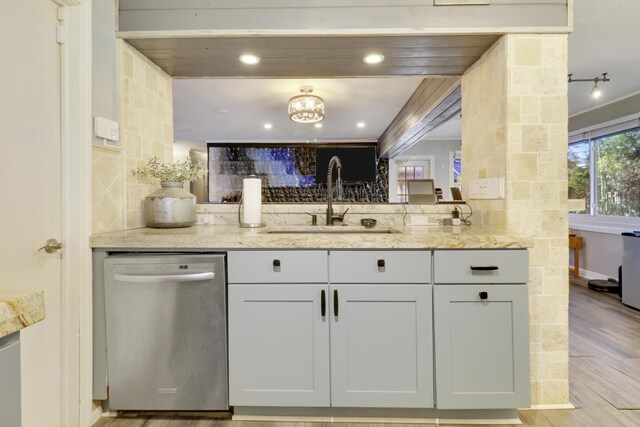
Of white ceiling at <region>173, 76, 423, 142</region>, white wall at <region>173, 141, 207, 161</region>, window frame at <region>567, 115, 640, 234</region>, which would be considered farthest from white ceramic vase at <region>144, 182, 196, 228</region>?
window frame at <region>567, 115, 640, 234</region>

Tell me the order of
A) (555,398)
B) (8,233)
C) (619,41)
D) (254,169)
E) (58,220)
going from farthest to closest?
(254,169), (619,41), (555,398), (58,220), (8,233)

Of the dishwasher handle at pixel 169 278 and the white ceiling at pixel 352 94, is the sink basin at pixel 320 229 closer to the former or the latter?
the dishwasher handle at pixel 169 278

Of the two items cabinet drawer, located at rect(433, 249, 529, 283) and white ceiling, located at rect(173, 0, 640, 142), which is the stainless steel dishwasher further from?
white ceiling, located at rect(173, 0, 640, 142)

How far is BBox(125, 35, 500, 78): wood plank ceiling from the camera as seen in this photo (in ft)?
6.05

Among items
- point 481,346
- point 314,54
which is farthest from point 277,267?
point 314,54

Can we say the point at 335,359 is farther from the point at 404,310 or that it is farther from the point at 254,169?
the point at 254,169

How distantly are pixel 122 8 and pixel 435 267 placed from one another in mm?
2103

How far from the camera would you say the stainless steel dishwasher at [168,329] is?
156cm

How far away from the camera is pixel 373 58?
2043 millimetres

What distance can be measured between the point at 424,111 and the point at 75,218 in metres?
3.04

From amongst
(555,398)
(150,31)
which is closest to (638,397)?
(555,398)

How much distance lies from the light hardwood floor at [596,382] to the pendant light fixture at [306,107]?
3075mm

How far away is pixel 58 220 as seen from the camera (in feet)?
5.04

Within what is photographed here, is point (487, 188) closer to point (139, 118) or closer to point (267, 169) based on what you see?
point (139, 118)
